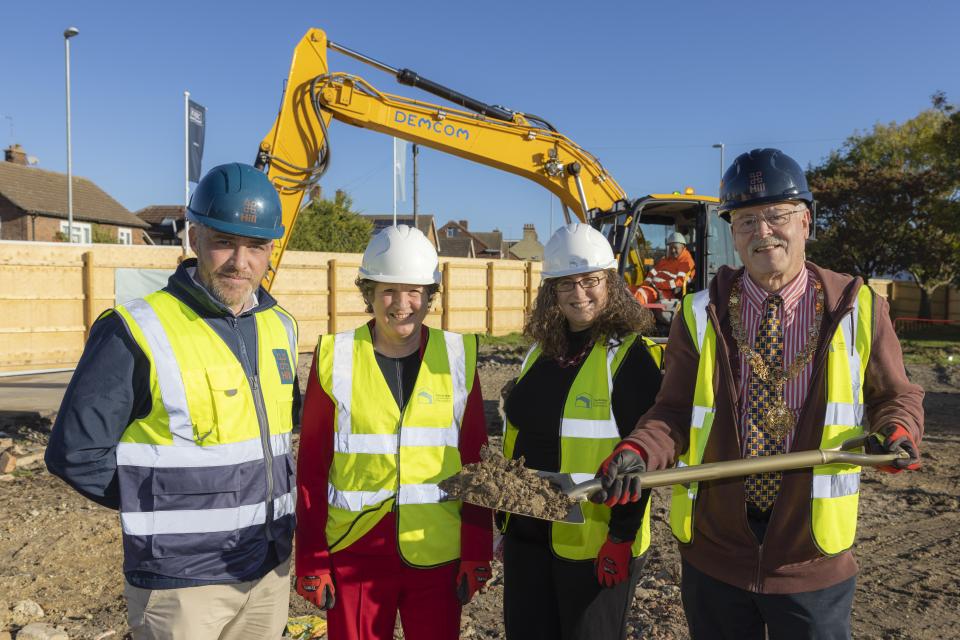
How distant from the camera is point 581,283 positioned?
289 centimetres

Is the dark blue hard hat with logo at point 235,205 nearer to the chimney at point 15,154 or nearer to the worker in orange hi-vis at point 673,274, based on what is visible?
the worker in orange hi-vis at point 673,274

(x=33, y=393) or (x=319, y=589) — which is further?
(x=33, y=393)

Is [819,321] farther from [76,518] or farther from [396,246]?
[76,518]

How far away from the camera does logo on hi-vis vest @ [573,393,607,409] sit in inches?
104

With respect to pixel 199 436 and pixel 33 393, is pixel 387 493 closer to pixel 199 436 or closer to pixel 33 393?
pixel 199 436

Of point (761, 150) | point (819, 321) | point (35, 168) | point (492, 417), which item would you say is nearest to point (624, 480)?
point (819, 321)

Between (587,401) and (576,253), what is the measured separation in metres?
0.67

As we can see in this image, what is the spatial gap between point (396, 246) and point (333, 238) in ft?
95.1

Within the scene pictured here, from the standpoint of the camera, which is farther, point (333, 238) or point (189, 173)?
point (333, 238)

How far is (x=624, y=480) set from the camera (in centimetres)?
211

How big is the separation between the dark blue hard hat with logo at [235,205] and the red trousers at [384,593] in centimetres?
118

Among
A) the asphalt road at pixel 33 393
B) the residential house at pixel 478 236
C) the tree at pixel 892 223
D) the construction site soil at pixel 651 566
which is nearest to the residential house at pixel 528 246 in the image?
the residential house at pixel 478 236

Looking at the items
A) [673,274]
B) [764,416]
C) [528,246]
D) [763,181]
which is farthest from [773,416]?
[528,246]

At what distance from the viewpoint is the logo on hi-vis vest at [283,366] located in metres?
2.44
